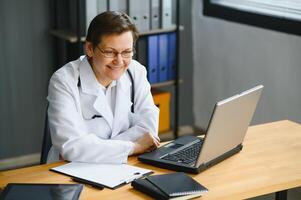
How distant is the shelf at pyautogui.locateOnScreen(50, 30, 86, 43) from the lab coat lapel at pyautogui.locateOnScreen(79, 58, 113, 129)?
1235 millimetres

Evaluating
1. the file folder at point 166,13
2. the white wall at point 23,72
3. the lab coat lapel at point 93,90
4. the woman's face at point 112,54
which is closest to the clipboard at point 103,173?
the lab coat lapel at point 93,90

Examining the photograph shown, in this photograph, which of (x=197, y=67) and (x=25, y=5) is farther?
(x=197, y=67)

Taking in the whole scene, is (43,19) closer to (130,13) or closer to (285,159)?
(130,13)

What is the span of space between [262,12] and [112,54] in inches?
69.9

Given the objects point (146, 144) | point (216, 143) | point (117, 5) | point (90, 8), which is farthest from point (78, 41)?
point (216, 143)

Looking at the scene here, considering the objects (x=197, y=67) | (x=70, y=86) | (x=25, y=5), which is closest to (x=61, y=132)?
(x=70, y=86)

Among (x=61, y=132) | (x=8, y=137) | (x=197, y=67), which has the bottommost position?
(x=8, y=137)

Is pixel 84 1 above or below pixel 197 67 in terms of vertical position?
above

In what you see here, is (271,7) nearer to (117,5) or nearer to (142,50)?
(142,50)

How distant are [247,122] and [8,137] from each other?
6.91ft

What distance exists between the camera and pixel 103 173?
204 cm

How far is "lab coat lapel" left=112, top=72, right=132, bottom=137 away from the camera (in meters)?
2.43

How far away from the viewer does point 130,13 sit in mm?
3705

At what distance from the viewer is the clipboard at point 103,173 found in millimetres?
1963
